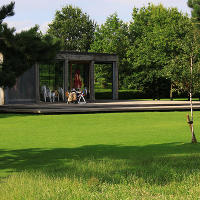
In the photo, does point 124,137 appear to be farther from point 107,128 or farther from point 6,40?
point 6,40

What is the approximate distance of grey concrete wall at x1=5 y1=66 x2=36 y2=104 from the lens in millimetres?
24781

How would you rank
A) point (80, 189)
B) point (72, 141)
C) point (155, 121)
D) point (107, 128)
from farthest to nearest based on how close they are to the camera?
1. point (155, 121)
2. point (107, 128)
3. point (72, 141)
4. point (80, 189)

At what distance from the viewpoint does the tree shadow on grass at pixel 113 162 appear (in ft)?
21.3

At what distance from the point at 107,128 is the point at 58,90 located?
14292mm

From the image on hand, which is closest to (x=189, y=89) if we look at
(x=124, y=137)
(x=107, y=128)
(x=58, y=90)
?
(x=124, y=137)

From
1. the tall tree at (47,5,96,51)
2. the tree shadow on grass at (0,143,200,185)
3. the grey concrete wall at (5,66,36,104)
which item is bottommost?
the tree shadow on grass at (0,143,200,185)

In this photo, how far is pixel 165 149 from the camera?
30.0ft

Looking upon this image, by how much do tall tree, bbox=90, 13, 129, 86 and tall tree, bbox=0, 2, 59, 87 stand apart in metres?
35.3

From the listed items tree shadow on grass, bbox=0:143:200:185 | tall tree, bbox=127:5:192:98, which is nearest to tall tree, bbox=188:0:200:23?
tall tree, bbox=127:5:192:98

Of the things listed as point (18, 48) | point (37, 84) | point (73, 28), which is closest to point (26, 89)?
point (37, 84)

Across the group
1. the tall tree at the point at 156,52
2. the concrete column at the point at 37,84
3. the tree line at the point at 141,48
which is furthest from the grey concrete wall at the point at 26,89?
the tall tree at the point at 156,52

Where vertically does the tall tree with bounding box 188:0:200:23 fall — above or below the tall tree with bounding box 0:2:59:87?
above

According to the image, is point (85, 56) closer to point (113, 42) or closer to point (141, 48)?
point (141, 48)

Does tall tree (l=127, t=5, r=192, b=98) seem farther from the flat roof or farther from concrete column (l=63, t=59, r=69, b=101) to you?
concrete column (l=63, t=59, r=69, b=101)
